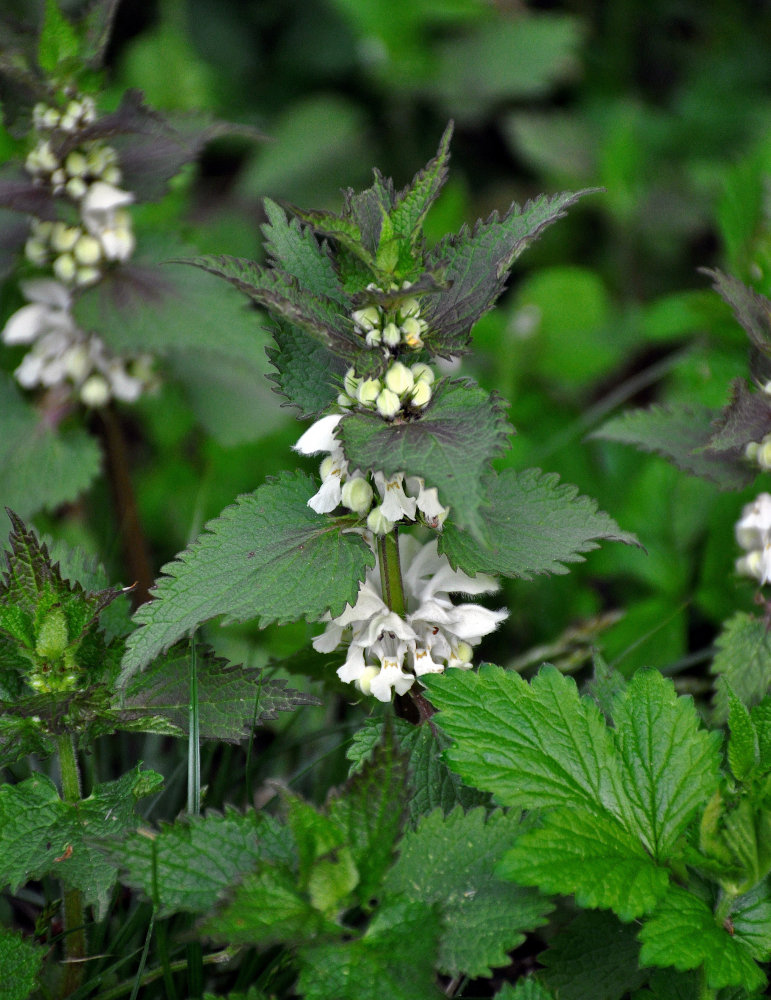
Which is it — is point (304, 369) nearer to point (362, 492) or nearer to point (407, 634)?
point (362, 492)

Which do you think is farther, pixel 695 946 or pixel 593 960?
pixel 593 960

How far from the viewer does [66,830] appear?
3.87 ft

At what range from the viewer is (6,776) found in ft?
5.26

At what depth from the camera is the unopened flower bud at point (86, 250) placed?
5.92ft

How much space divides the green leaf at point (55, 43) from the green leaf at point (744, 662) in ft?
4.66

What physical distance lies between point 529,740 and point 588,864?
0.55ft

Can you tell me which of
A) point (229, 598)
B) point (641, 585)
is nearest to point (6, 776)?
point (229, 598)

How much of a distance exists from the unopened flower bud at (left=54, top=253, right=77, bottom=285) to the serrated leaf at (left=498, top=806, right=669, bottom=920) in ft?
4.28

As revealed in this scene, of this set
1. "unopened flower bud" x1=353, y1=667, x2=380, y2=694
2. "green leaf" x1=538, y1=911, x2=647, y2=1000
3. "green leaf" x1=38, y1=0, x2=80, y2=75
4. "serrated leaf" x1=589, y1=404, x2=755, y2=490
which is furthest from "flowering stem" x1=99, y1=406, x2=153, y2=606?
"green leaf" x1=538, y1=911, x2=647, y2=1000

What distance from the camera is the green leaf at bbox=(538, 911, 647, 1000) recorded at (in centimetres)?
120

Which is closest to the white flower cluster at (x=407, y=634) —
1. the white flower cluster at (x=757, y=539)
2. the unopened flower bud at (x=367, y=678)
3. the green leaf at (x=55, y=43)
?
the unopened flower bud at (x=367, y=678)

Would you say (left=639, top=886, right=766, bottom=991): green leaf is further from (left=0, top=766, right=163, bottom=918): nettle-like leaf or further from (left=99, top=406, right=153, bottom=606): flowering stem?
(left=99, top=406, right=153, bottom=606): flowering stem

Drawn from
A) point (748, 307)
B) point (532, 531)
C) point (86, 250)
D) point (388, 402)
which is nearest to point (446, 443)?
point (388, 402)

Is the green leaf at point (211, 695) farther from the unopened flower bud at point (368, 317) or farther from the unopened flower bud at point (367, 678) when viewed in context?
the unopened flower bud at point (368, 317)
